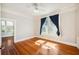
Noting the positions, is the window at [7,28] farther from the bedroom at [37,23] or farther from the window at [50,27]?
the window at [50,27]

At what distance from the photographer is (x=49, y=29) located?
6.48 feet

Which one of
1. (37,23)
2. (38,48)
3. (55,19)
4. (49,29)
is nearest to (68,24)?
(55,19)

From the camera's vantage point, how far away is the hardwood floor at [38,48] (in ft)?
6.25

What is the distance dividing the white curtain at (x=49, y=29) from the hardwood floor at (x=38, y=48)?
0.13 metres

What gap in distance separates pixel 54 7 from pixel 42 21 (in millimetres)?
347

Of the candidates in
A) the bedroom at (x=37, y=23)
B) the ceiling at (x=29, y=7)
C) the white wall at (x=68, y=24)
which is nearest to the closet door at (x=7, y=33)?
the bedroom at (x=37, y=23)

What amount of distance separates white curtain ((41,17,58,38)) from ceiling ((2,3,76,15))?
7.5 inches

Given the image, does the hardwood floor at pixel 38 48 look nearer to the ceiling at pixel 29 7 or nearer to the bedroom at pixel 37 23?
the bedroom at pixel 37 23

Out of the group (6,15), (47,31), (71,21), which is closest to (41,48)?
(47,31)

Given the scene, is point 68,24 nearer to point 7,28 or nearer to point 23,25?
point 23,25

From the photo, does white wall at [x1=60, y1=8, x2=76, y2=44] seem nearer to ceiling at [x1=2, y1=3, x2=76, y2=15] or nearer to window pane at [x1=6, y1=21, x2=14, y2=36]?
ceiling at [x1=2, y1=3, x2=76, y2=15]

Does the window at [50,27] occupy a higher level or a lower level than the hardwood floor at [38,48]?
higher

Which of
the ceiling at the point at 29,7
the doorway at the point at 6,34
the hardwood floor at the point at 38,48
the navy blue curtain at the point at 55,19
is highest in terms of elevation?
the ceiling at the point at 29,7

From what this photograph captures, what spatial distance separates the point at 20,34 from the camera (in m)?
1.95
